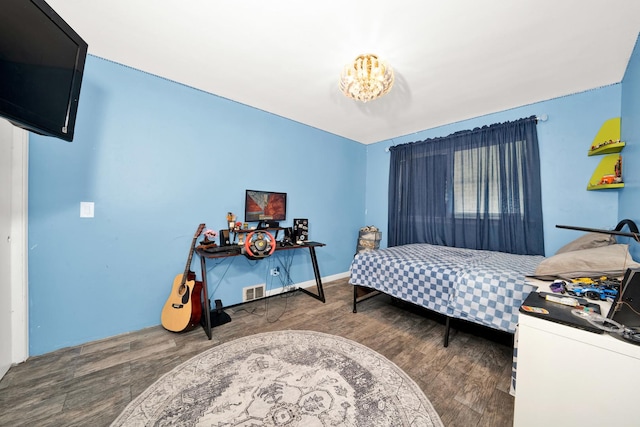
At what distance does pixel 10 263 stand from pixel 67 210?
1.58 ft

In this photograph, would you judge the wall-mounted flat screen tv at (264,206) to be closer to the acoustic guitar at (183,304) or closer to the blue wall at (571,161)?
the acoustic guitar at (183,304)

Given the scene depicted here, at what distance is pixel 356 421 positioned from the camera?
1.24 m

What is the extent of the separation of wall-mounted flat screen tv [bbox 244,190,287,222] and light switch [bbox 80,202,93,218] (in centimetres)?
138

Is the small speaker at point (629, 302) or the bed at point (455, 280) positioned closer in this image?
the small speaker at point (629, 302)

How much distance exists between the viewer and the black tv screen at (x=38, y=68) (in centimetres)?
98

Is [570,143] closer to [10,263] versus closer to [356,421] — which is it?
[356,421]

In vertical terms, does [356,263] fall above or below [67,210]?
below

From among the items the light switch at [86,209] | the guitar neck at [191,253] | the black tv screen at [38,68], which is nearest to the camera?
the black tv screen at [38,68]

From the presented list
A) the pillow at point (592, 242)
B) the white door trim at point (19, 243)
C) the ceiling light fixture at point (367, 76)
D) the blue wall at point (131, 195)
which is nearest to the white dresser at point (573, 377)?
the pillow at point (592, 242)

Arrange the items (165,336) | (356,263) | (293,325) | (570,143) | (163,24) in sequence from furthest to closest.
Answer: (356,263), (570,143), (293,325), (165,336), (163,24)

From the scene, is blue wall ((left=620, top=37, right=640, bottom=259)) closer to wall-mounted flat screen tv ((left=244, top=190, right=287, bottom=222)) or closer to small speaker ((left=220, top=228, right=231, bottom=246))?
wall-mounted flat screen tv ((left=244, top=190, right=287, bottom=222))

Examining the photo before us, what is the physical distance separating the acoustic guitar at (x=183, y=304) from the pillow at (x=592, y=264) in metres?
2.89

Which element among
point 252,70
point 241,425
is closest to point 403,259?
point 241,425

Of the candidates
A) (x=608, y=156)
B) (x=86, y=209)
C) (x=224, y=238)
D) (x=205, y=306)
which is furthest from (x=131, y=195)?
(x=608, y=156)
